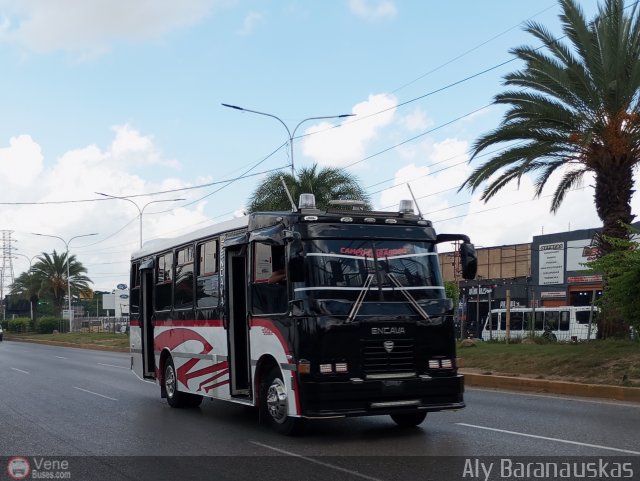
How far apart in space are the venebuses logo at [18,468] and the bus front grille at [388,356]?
4064 millimetres

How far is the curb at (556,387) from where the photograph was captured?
15641mm

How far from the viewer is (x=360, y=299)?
10.4m

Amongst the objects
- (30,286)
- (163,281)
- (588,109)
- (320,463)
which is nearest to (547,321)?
(588,109)

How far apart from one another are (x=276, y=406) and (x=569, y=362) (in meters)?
10.4

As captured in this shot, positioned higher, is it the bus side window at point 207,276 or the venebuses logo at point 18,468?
the bus side window at point 207,276

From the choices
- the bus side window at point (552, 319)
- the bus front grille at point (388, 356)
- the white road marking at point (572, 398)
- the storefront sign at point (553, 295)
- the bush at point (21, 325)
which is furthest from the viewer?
the bush at point (21, 325)

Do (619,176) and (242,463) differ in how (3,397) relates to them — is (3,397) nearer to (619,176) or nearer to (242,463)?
(242,463)

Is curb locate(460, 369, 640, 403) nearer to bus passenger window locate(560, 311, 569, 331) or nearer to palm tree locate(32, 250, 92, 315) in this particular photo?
bus passenger window locate(560, 311, 569, 331)

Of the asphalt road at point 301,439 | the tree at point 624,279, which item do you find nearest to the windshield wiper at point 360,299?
the asphalt road at point 301,439

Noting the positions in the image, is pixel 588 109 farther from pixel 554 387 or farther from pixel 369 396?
pixel 369 396

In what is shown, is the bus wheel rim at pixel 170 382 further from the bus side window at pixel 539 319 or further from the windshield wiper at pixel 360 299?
the bus side window at pixel 539 319

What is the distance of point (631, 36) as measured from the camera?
20.4 metres

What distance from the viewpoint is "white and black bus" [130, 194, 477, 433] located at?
10.2 metres

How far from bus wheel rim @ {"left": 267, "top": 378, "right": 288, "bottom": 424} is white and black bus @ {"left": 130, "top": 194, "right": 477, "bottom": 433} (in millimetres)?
17
